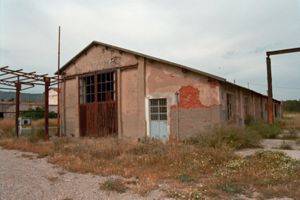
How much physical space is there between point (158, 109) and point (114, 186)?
369 inches

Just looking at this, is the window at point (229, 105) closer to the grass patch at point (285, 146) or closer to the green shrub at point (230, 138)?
the green shrub at point (230, 138)

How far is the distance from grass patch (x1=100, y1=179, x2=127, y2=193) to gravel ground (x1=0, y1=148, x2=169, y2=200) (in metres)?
0.15

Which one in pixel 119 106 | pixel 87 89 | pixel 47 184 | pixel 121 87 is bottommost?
pixel 47 184

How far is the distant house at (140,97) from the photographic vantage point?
14711 mm

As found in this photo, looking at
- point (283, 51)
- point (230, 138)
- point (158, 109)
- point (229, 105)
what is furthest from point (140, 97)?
point (283, 51)

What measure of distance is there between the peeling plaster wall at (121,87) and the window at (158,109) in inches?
18.3

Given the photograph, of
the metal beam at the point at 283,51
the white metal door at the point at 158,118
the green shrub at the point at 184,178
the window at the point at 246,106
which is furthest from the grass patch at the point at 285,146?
the window at the point at 246,106

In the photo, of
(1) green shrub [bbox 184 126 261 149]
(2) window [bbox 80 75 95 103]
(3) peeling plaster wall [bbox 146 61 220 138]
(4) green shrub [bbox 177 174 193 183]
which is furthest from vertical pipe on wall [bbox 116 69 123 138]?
(4) green shrub [bbox 177 174 193 183]

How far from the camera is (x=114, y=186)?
6992 millimetres

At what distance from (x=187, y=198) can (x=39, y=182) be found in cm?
367

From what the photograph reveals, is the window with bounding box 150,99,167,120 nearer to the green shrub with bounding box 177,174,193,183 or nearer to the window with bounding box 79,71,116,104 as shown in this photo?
the window with bounding box 79,71,116,104

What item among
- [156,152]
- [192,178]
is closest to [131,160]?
[156,152]

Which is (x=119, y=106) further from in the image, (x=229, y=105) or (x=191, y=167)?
(x=191, y=167)

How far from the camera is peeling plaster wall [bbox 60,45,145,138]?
16750mm
